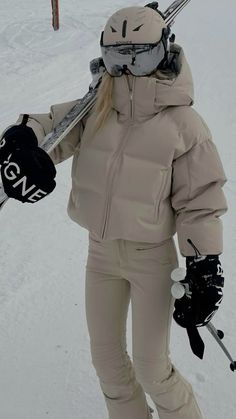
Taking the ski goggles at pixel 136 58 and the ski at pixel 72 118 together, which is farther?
the ski at pixel 72 118

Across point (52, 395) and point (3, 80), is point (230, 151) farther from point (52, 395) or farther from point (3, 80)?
point (3, 80)

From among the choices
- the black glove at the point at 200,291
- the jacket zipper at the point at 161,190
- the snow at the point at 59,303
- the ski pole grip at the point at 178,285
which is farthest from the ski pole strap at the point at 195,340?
the snow at the point at 59,303

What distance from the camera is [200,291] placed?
207 centimetres

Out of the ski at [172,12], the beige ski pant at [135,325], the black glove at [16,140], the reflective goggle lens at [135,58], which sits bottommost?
the beige ski pant at [135,325]

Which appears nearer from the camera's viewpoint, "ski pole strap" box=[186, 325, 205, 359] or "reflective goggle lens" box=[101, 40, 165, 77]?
"reflective goggle lens" box=[101, 40, 165, 77]

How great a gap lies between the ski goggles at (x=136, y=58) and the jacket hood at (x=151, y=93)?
3 centimetres

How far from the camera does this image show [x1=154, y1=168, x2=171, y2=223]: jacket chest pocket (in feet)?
6.76

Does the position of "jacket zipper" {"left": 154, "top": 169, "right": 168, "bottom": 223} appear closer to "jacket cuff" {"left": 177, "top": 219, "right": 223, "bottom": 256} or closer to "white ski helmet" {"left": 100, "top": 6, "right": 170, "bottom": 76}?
"jacket cuff" {"left": 177, "top": 219, "right": 223, "bottom": 256}

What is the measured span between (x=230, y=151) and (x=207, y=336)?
2.63 meters

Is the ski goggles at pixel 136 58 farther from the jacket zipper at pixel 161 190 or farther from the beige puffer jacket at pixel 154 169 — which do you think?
the jacket zipper at pixel 161 190

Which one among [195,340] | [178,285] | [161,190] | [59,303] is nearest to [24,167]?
[161,190]

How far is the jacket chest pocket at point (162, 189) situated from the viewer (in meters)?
2.06

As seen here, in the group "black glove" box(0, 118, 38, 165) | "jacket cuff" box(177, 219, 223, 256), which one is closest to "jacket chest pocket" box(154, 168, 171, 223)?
"jacket cuff" box(177, 219, 223, 256)

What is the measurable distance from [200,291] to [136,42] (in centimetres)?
95
